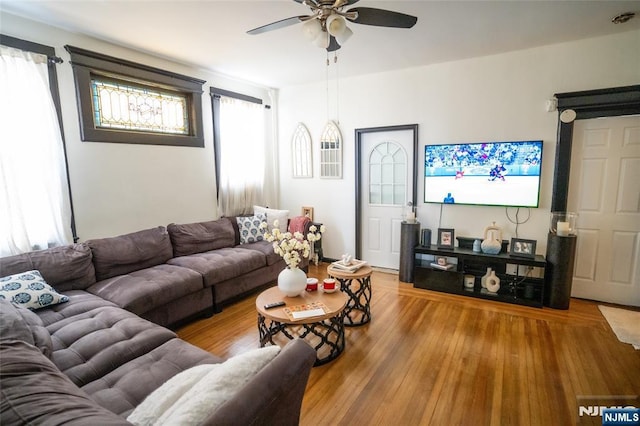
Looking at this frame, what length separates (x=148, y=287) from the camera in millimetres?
2588

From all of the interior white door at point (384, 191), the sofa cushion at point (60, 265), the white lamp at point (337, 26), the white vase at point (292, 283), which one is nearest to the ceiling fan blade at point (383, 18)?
the white lamp at point (337, 26)

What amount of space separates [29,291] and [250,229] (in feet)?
7.69

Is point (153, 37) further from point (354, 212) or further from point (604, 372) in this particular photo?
point (604, 372)

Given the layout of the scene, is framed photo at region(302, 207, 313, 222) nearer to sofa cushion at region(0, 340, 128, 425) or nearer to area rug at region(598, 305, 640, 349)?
area rug at region(598, 305, 640, 349)

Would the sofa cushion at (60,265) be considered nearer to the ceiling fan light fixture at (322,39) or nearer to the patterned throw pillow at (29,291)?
the patterned throw pillow at (29,291)

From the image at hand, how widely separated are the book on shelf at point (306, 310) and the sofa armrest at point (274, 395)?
0.91 m

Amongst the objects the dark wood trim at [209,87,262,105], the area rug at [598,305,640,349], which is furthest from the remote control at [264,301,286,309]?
the dark wood trim at [209,87,262,105]

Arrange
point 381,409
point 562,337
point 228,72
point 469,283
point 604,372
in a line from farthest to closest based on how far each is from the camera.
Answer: point 228,72, point 469,283, point 562,337, point 604,372, point 381,409

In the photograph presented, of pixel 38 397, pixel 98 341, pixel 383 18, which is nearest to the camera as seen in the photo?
pixel 38 397

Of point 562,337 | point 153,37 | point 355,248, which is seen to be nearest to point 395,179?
point 355,248

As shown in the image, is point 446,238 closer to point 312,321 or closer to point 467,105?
point 467,105

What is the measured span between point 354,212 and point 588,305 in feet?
9.50

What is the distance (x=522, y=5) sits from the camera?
2.48 m

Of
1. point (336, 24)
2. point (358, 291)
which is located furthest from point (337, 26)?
point (358, 291)
